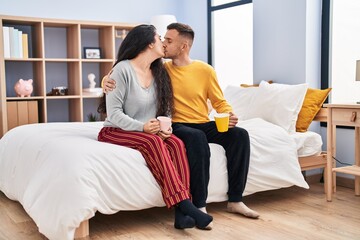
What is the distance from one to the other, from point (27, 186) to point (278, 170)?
4.95ft

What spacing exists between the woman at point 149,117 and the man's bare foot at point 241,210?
0.39m

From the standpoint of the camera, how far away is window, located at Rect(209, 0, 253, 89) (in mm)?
4793

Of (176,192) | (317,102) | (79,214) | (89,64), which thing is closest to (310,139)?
(317,102)

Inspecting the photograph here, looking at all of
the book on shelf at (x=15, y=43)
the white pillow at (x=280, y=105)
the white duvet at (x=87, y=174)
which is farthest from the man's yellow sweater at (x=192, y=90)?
the book on shelf at (x=15, y=43)

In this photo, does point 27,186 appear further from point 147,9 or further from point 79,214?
point 147,9

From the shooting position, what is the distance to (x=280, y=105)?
3355 millimetres

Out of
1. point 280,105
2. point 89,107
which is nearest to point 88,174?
point 280,105

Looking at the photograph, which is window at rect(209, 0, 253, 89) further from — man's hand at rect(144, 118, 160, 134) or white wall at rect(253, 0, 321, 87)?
man's hand at rect(144, 118, 160, 134)

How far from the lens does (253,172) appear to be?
2.89 metres

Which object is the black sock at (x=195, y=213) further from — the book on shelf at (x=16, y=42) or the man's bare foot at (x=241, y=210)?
the book on shelf at (x=16, y=42)

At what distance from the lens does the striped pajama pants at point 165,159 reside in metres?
2.39

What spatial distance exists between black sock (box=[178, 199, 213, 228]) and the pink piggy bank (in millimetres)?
2587

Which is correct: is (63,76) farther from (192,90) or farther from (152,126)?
(152,126)

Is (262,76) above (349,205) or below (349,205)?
above
